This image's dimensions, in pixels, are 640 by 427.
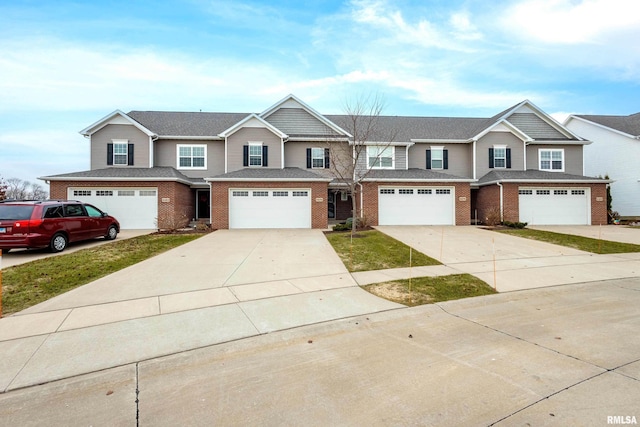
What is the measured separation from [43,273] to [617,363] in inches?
455

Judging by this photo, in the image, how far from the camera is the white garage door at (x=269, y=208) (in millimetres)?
19609

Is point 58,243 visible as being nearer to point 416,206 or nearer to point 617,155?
point 416,206

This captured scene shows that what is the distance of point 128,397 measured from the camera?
3.51m

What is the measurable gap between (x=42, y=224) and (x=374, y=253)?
11252 millimetres

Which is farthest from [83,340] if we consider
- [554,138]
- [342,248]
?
[554,138]

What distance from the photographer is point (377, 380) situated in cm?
377

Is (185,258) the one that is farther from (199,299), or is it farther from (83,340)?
(83,340)

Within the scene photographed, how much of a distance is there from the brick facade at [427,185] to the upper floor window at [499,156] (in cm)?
481

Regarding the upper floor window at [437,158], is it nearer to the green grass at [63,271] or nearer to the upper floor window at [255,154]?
the upper floor window at [255,154]

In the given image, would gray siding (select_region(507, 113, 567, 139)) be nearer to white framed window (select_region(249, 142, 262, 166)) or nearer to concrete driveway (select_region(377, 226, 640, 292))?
concrete driveway (select_region(377, 226, 640, 292))

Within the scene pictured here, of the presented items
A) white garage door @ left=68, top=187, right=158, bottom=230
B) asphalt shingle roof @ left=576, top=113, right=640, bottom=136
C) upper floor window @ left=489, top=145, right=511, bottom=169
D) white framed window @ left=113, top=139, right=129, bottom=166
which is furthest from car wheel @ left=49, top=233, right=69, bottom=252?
asphalt shingle roof @ left=576, top=113, right=640, bottom=136

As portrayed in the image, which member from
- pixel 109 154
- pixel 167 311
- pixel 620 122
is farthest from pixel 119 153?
pixel 620 122

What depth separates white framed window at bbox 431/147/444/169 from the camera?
80.9ft

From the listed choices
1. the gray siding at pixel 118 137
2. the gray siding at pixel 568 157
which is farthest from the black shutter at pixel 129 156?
the gray siding at pixel 568 157
